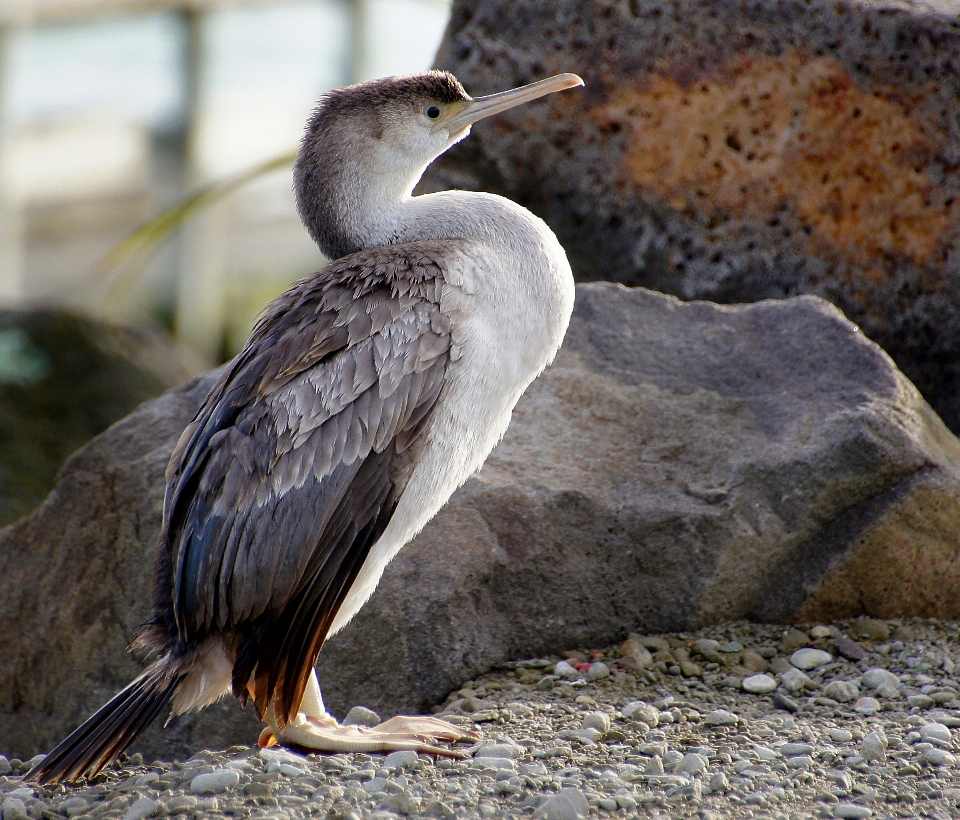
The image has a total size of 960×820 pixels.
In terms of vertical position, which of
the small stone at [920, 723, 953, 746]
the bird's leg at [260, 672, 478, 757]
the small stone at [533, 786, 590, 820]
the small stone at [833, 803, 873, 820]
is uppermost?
the small stone at [533, 786, 590, 820]

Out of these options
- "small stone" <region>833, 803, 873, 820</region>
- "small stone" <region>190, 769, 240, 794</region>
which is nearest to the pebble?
"small stone" <region>190, 769, 240, 794</region>

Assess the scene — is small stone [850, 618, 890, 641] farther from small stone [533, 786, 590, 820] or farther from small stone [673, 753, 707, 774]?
small stone [533, 786, 590, 820]

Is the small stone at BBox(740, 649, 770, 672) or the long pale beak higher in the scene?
the long pale beak

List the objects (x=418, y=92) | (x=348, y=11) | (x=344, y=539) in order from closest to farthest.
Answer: (x=344, y=539)
(x=418, y=92)
(x=348, y=11)

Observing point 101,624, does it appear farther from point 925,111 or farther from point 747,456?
point 925,111

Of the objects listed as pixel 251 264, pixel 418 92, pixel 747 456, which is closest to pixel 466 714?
pixel 747 456

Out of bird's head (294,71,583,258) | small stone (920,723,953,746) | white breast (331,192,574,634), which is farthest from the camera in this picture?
bird's head (294,71,583,258)

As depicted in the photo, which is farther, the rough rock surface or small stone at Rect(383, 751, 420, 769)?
the rough rock surface

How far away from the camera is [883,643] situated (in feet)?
14.4

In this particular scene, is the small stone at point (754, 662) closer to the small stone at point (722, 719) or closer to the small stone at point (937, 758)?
the small stone at point (722, 719)

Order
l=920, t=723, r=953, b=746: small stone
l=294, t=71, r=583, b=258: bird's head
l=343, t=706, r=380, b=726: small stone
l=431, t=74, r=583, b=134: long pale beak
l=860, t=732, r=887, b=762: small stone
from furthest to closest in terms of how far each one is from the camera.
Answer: l=343, t=706, r=380, b=726: small stone < l=431, t=74, r=583, b=134: long pale beak < l=294, t=71, r=583, b=258: bird's head < l=920, t=723, r=953, b=746: small stone < l=860, t=732, r=887, b=762: small stone

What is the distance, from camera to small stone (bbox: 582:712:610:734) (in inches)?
151

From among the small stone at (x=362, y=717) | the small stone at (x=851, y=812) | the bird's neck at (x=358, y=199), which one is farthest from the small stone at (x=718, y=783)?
the bird's neck at (x=358, y=199)

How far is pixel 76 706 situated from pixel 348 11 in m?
9.08
